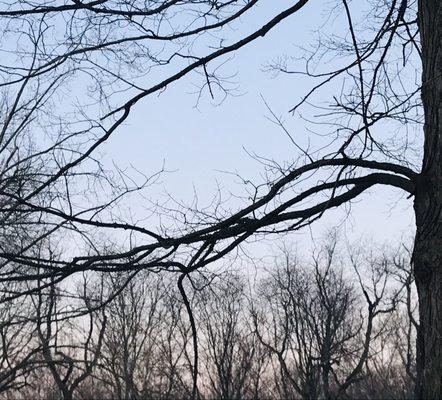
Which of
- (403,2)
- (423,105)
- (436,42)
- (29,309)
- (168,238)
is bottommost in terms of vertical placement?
(168,238)

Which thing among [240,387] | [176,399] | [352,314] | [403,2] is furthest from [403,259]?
[403,2]

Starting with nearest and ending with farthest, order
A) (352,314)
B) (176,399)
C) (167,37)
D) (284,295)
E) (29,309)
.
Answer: (167,37) < (29,309) < (284,295) < (352,314) < (176,399)

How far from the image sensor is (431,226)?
443 centimetres

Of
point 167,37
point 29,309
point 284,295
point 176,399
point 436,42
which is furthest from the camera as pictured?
point 176,399

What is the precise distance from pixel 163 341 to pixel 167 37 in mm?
26226

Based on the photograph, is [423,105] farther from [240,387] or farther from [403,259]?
[403,259]

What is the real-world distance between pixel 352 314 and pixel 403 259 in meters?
4.78

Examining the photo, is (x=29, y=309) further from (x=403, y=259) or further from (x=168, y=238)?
(x=403, y=259)

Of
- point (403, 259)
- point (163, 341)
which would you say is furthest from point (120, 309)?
point (403, 259)

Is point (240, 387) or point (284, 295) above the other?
point (284, 295)

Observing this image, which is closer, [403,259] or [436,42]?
[436,42]

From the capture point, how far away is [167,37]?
Answer: 525 cm

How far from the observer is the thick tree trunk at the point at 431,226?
4312 millimetres

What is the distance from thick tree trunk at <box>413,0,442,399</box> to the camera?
4.31 meters
